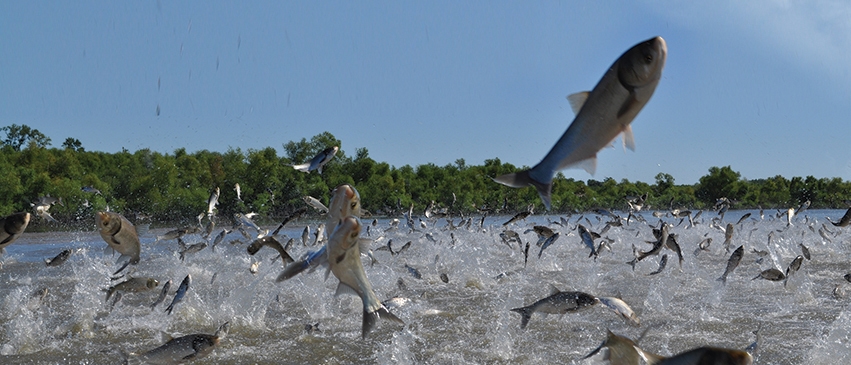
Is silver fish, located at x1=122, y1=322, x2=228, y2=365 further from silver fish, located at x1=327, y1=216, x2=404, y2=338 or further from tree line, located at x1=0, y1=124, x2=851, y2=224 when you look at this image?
tree line, located at x1=0, y1=124, x2=851, y2=224

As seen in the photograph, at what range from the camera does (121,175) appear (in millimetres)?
44469

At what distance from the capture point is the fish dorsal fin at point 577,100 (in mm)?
1835

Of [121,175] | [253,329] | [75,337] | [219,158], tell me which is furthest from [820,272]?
[219,158]

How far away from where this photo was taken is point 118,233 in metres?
3.50

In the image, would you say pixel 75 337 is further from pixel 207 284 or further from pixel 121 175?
pixel 121 175

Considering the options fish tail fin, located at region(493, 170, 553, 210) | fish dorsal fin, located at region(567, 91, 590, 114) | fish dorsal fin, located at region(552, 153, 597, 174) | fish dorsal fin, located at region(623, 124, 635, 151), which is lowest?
fish tail fin, located at region(493, 170, 553, 210)

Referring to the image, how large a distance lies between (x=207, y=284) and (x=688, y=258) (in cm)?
953

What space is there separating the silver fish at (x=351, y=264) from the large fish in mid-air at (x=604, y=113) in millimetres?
775

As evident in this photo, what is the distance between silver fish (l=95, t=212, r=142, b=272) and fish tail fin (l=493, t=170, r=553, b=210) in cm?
228

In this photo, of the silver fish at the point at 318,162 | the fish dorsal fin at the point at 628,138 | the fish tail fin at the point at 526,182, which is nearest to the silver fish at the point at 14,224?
the silver fish at the point at 318,162

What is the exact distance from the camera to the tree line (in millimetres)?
33344

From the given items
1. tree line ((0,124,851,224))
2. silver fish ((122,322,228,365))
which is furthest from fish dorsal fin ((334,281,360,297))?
tree line ((0,124,851,224))

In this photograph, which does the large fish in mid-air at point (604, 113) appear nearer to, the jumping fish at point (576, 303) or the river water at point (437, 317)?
the jumping fish at point (576, 303)

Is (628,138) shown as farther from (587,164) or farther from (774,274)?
(774,274)
